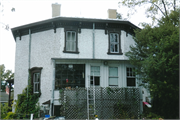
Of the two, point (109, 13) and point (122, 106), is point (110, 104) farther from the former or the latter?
point (109, 13)

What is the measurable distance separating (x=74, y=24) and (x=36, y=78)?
5160 mm

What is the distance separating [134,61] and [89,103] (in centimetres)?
416

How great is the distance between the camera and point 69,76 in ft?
57.5

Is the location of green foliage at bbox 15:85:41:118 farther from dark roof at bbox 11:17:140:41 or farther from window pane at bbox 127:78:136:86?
window pane at bbox 127:78:136:86

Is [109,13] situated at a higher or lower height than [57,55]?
higher

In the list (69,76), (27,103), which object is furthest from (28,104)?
(69,76)

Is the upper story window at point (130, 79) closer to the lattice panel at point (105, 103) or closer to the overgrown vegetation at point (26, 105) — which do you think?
the lattice panel at point (105, 103)

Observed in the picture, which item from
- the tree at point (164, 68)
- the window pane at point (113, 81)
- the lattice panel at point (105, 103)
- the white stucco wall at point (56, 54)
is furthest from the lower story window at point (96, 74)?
the tree at point (164, 68)

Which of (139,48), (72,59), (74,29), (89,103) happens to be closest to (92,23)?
(74,29)

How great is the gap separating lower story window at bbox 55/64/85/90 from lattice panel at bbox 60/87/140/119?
197cm

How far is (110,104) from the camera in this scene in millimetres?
15703

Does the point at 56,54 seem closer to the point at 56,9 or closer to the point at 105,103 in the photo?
the point at 56,9

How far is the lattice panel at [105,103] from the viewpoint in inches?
589

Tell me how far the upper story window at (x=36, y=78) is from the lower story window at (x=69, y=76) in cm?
186
